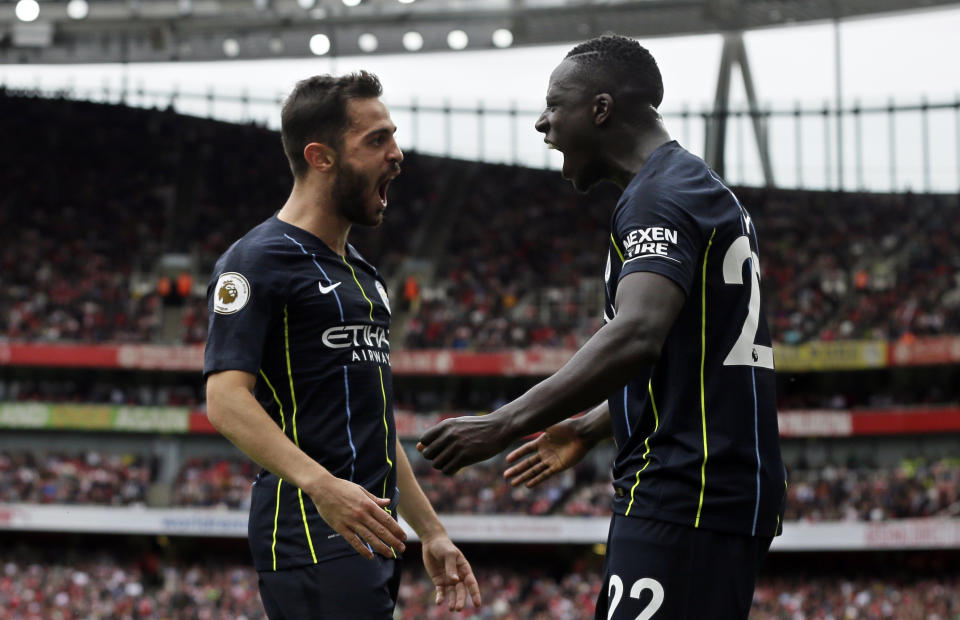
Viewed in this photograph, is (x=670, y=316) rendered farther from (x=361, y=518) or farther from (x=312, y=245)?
(x=312, y=245)

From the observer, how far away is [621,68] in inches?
143

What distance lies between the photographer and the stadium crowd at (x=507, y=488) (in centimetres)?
2884

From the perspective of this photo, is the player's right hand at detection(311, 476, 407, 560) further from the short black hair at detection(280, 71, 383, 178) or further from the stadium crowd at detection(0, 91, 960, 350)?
the stadium crowd at detection(0, 91, 960, 350)

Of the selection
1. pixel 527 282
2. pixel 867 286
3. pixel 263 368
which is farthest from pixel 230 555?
pixel 263 368

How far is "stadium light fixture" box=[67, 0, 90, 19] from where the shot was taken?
3228 cm

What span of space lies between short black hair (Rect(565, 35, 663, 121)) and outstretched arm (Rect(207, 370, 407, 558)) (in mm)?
1443

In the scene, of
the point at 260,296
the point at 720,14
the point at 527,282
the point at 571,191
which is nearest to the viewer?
the point at 260,296

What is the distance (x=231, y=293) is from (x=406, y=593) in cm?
2457

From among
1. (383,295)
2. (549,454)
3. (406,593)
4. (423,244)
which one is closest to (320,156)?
(383,295)

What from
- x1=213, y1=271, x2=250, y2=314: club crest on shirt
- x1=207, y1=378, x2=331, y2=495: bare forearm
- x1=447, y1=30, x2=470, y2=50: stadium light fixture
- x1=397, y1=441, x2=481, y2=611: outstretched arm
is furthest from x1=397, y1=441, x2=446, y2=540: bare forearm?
x1=447, y1=30, x2=470, y2=50: stadium light fixture

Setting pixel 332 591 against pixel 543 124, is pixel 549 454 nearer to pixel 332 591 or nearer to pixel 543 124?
pixel 332 591

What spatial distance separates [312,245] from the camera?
4117mm

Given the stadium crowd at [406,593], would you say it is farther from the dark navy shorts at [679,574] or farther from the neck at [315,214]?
the dark navy shorts at [679,574]

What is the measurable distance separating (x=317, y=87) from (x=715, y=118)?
36.0 metres
